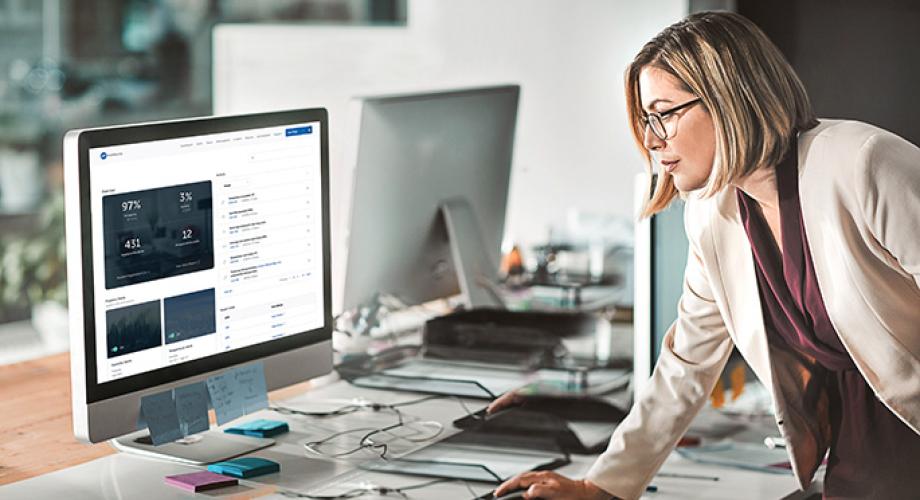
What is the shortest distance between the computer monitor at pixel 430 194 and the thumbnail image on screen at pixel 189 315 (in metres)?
0.43

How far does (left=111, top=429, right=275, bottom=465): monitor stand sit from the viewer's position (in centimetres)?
179

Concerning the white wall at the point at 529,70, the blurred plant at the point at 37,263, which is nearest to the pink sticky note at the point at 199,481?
the white wall at the point at 529,70

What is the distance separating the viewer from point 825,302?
1.64 m

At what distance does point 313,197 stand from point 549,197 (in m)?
1.23

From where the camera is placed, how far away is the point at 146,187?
65.7 inches

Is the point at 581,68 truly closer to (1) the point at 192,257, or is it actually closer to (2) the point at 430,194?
(2) the point at 430,194

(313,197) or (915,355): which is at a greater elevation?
(313,197)

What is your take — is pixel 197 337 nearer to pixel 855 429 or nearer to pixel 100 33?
pixel 855 429

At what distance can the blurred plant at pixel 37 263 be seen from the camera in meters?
4.60

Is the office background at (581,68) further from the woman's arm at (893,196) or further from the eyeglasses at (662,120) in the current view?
the woman's arm at (893,196)

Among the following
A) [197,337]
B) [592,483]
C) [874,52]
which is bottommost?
[592,483]

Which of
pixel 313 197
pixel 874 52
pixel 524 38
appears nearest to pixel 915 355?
pixel 313 197

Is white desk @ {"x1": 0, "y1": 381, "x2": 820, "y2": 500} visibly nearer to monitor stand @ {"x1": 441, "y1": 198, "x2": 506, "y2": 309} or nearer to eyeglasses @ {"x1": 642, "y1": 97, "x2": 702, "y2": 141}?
monitor stand @ {"x1": 441, "y1": 198, "x2": 506, "y2": 309}

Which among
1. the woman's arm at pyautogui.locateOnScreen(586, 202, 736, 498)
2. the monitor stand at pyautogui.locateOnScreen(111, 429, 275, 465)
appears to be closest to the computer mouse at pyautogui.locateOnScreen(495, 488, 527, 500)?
the woman's arm at pyautogui.locateOnScreen(586, 202, 736, 498)
